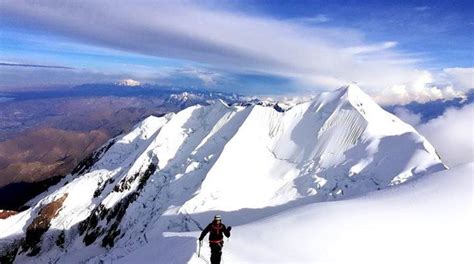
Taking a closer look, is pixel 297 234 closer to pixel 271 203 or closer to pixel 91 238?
pixel 271 203

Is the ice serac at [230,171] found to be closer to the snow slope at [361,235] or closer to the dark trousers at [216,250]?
the snow slope at [361,235]

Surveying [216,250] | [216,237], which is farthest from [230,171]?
[216,237]

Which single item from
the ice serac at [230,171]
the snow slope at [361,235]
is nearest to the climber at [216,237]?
the snow slope at [361,235]


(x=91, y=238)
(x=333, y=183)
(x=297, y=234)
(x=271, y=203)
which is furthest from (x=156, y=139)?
(x=297, y=234)

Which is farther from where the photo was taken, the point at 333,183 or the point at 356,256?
the point at 333,183

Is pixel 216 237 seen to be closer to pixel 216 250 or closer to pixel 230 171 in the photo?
pixel 216 250

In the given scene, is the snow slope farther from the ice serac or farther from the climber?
the ice serac
